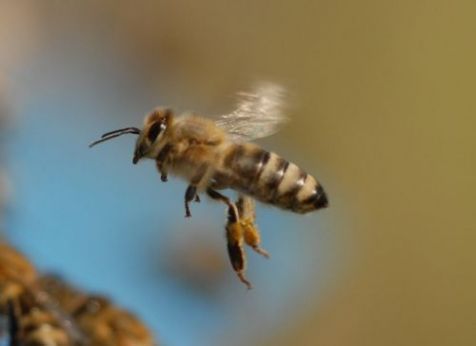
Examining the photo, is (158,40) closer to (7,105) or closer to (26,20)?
(26,20)

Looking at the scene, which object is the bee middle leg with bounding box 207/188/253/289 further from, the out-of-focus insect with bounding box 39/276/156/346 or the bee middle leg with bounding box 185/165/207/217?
the out-of-focus insect with bounding box 39/276/156/346

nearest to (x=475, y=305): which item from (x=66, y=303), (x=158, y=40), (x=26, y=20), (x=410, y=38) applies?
(x=410, y=38)

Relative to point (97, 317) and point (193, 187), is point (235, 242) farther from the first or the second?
point (97, 317)

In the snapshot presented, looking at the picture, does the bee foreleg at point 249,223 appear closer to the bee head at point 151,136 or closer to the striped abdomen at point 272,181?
the striped abdomen at point 272,181

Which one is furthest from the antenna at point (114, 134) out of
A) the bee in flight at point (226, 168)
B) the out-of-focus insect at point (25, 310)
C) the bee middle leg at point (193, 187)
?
the out-of-focus insect at point (25, 310)

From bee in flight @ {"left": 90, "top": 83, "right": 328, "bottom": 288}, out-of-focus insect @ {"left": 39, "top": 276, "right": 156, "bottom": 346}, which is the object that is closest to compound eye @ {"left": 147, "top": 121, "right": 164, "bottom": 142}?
bee in flight @ {"left": 90, "top": 83, "right": 328, "bottom": 288}
